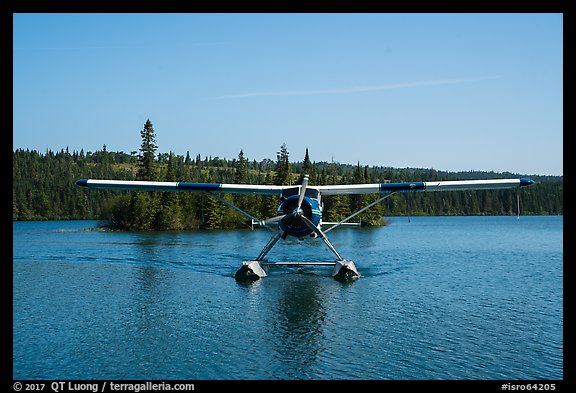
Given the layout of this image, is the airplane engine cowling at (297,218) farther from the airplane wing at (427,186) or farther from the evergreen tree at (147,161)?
the evergreen tree at (147,161)

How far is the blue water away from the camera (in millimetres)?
9094

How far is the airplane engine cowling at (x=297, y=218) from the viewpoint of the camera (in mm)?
16109

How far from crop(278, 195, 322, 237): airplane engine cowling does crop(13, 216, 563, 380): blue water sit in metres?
1.81

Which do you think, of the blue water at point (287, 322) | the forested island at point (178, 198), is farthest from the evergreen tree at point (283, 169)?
the blue water at point (287, 322)

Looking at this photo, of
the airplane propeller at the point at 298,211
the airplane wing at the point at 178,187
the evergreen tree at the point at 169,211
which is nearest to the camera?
the airplane propeller at the point at 298,211

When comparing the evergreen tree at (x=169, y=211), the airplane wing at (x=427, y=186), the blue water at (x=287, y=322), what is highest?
the airplane wing at (x=427, y=186)

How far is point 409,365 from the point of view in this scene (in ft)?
29.9

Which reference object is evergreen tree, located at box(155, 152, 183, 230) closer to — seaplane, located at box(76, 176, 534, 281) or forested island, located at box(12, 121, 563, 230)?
forested island, located at box(12, 121, 563, 230)

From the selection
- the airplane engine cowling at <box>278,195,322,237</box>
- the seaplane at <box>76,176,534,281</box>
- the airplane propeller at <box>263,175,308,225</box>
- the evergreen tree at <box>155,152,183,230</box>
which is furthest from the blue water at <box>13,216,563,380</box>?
the evergreen tree at <box>155,152,183,230</box>

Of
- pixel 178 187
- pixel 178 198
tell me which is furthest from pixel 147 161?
pixel 178 187

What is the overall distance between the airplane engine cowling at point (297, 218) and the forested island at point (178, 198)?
97.0 inches

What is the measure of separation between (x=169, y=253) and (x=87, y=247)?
7.10 m
